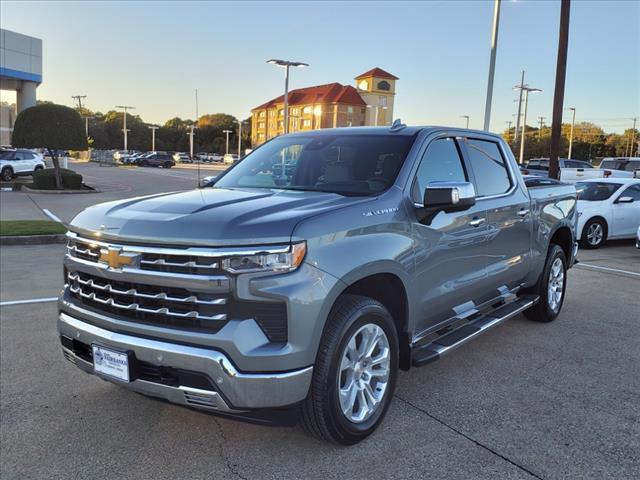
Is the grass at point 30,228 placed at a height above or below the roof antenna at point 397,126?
below

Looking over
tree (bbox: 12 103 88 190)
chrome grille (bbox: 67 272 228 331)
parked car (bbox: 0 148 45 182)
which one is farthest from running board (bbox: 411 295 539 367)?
parked car (bbox: 0 148 45 182)

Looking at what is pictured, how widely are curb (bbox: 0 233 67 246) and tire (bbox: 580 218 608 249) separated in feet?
35.5

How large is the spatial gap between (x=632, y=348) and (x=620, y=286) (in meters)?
3.15

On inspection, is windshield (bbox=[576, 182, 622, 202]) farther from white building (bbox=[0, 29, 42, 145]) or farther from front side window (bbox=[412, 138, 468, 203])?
white building (bbox=[0, 29, 42, 145])

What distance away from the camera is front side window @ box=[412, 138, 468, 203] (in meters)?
3.87

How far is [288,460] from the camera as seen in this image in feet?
10.3

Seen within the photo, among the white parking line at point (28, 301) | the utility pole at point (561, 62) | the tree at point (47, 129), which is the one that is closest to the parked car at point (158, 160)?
the tree at point (47, 129)

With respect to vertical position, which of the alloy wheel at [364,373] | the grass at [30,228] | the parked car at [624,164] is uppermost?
the parked car at [624,164]

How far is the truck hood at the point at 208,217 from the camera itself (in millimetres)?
2762

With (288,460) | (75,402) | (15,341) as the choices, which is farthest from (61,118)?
(288,460)

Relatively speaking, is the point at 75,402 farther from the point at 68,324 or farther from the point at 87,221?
the point at 87,221

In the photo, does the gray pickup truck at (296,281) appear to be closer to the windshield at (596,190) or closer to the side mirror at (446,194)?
the side mirror at (446,194)

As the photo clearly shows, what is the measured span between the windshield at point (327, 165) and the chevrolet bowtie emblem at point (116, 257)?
139 centimetres

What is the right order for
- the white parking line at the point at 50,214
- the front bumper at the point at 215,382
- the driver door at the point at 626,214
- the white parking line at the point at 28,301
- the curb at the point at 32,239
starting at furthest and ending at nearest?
the white parking line at the point at 50,214
the driver door at the point at 626,214
the curb at the point at 32,239
the white parking line at the point at 28,301
the front bumper at the point at 215,382
